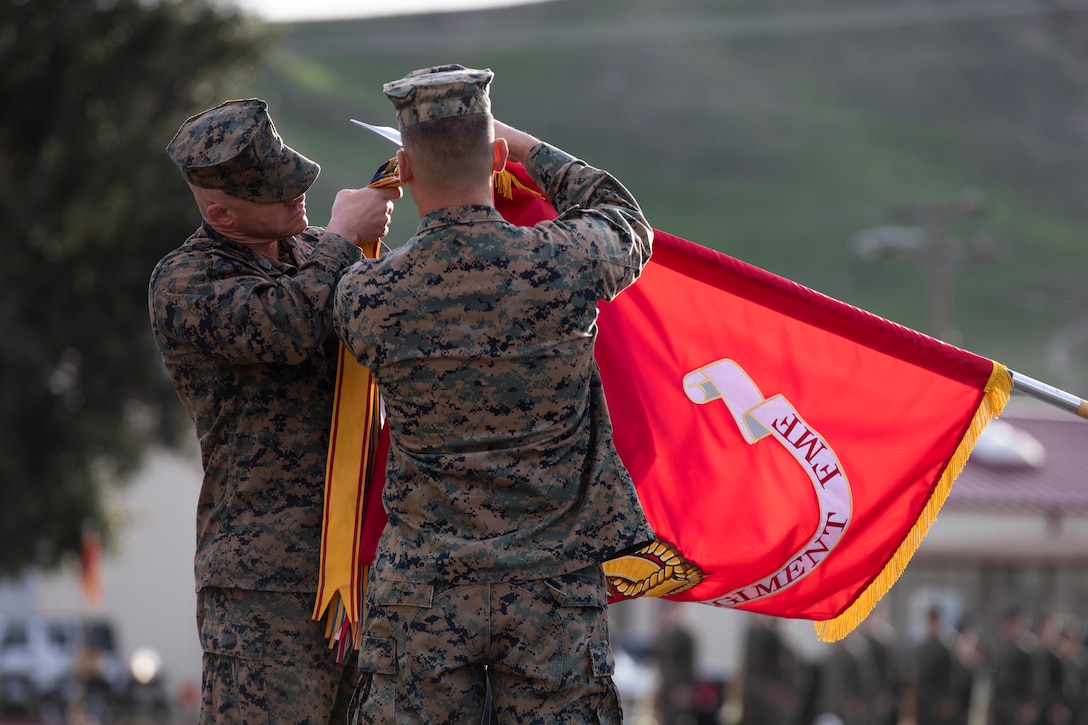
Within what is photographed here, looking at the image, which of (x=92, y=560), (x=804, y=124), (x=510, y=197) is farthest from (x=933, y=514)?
(x=804, y=124)

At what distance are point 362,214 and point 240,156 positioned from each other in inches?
12.6

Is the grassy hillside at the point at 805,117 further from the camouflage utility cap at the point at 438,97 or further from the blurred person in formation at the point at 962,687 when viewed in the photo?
the camouflage utility cap at the point at 438,97

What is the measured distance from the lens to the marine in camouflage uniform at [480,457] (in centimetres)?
317

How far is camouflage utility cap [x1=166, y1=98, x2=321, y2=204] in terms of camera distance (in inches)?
138

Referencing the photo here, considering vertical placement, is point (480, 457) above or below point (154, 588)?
above

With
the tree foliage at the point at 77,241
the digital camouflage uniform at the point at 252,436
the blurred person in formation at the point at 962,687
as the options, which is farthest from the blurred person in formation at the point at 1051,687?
the digital camouflage uniform at the point at 252,436

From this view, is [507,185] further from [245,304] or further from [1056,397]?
→ [1056,397]

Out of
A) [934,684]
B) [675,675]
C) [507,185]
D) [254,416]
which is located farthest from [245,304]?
[934,684]

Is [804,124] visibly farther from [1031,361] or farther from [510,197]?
[510,197]

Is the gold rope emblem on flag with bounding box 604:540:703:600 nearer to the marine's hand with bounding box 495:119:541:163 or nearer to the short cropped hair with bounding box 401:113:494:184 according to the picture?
the marine's hand with bounding box 495:119:541:163

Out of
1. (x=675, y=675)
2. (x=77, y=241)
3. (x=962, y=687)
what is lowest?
(x=675, y=675)

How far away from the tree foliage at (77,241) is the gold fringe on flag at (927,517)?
14882mm

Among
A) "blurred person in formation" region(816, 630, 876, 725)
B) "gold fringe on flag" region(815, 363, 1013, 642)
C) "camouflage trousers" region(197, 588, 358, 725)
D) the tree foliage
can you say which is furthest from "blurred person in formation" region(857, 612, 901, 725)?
"camouflage trousers" region(197, 588, 358, 725)

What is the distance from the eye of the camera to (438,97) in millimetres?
3123
